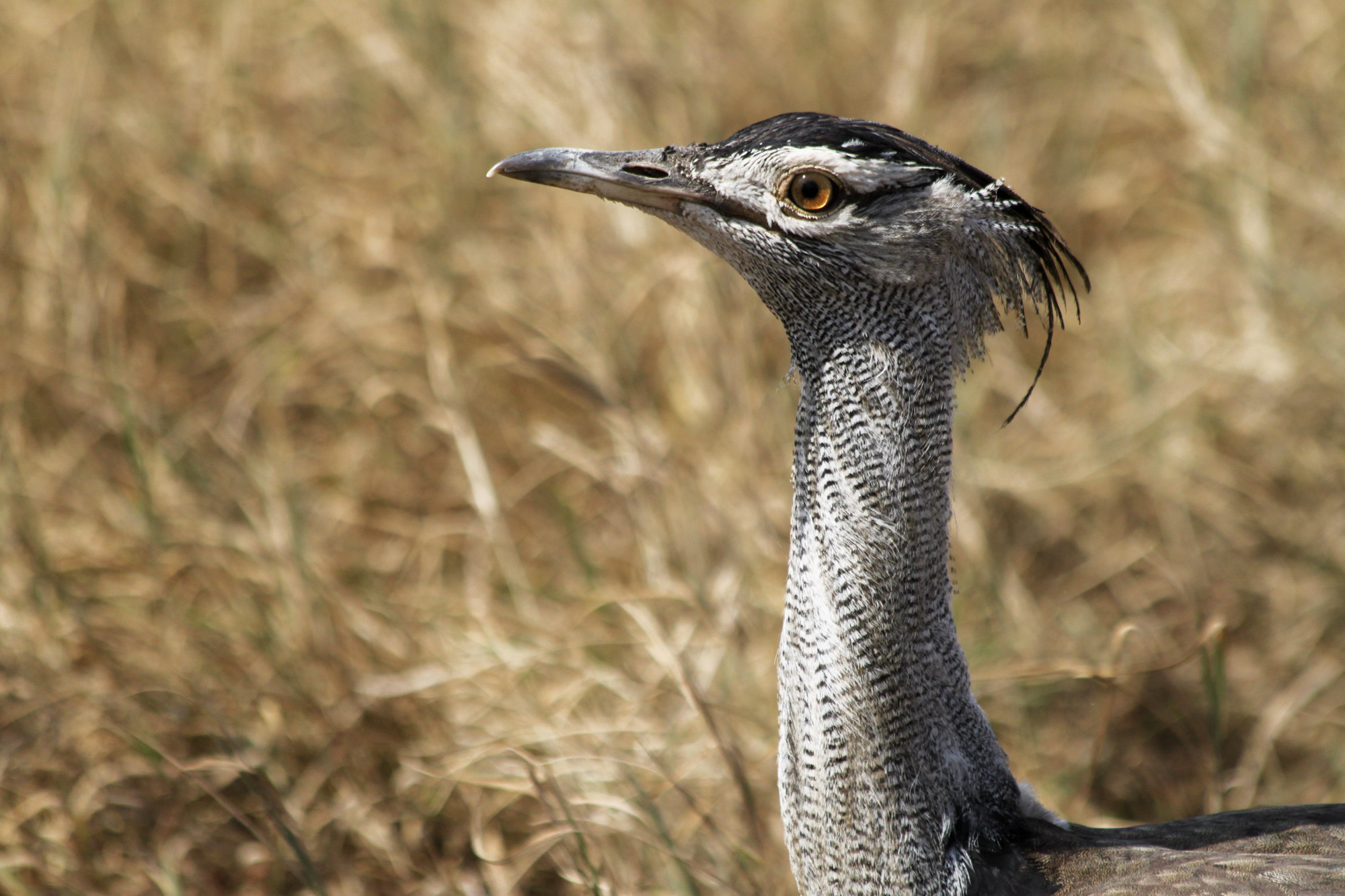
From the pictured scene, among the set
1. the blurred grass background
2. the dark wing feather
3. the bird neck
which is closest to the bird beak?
the bird neck

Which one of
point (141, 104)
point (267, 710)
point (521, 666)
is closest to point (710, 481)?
point (521, 666)

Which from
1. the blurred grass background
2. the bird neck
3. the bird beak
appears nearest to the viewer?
the bird neck

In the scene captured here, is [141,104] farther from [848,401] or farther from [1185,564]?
[1185,564]

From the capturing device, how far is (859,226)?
1.79 metres

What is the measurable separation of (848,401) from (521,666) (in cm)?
171

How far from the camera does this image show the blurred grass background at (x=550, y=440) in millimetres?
2955

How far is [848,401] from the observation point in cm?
179

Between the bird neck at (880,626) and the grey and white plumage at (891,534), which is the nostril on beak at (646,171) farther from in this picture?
the bird neck at (880,626)

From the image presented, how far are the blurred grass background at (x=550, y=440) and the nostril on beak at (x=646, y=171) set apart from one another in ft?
3.52

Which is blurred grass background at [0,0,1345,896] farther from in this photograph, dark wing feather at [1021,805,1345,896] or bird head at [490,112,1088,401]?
bird head at [490,112,1088,401]

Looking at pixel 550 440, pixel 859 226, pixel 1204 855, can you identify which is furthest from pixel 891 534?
pixel 550 440

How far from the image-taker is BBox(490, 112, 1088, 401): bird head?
1786mm

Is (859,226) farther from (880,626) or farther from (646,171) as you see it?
(880,626)

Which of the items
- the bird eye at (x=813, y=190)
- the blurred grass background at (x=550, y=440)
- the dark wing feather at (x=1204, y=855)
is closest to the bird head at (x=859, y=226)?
the bird eye at (x=813, y=190)
